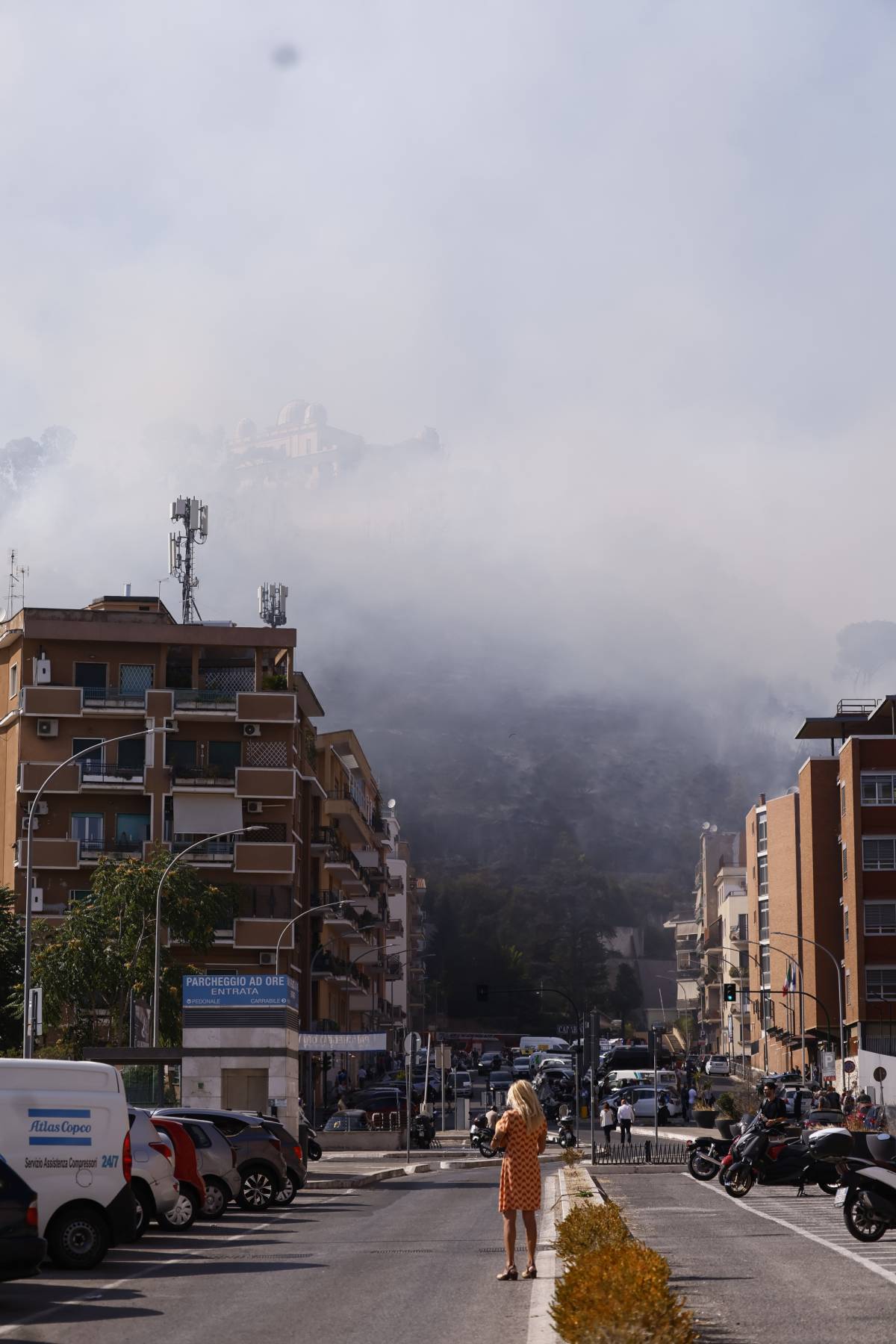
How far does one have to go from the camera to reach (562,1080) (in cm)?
9431

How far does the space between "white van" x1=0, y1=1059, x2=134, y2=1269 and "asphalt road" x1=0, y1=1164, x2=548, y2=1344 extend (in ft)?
1.44

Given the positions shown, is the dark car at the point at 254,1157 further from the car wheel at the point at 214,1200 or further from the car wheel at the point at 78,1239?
the car wheel at the point at 78,1239

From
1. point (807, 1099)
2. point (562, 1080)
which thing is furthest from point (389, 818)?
point (807, 1099)

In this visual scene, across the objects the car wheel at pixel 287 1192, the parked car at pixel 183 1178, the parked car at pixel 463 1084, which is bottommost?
the parked car at pixel 463 1084

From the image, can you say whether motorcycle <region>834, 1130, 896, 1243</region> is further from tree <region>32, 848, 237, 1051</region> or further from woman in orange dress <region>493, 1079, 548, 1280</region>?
tree <region>32, 848, 237, 1051</region>

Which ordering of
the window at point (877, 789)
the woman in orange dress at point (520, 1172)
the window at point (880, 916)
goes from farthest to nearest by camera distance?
1. the window at point (877, 789)
2. the window at point (880, 916)
3. the woman in orange dress at point (520, 1172)

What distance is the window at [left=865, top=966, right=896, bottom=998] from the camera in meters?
85.5

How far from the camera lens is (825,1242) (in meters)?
21.0

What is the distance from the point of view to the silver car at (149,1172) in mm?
23016

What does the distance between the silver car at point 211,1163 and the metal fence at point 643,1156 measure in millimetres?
18743

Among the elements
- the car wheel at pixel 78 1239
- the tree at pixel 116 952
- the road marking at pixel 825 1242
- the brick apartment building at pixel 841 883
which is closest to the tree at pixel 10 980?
the tree at pixel 116 952

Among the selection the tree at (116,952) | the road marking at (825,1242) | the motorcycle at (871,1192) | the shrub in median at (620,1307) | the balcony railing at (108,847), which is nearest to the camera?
the shrub in median at (620,1307)

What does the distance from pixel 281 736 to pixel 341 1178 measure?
1523 inches

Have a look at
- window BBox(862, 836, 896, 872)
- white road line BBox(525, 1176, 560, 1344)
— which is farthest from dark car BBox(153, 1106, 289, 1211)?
window BBox(862, 836, 896, 872)
